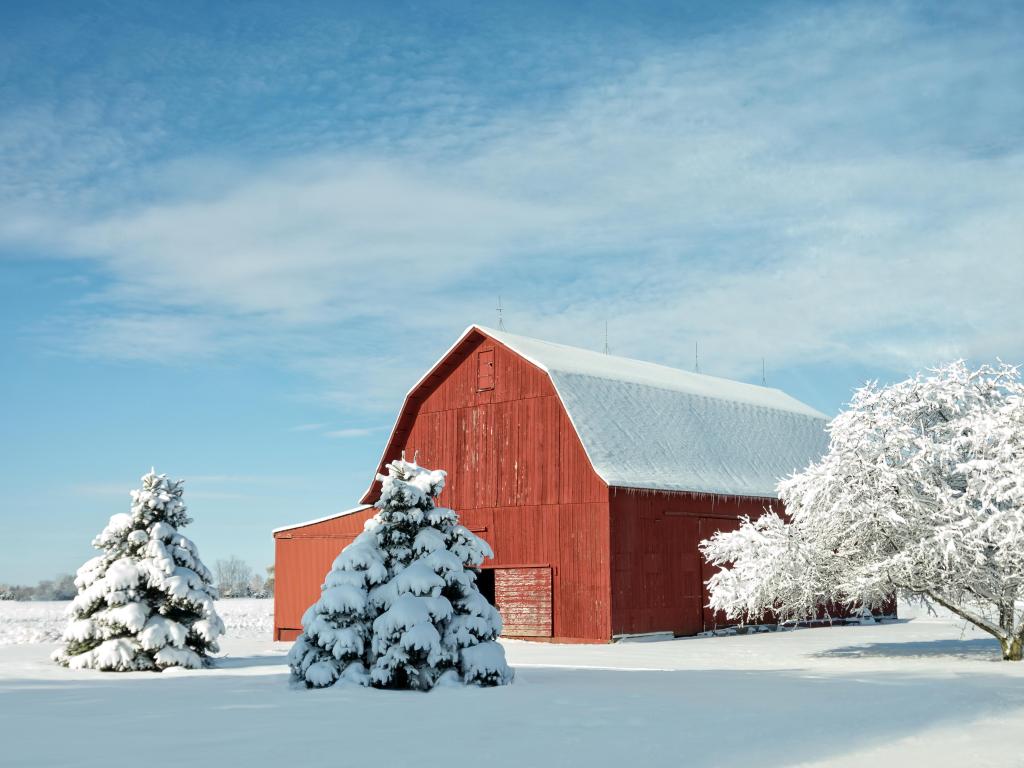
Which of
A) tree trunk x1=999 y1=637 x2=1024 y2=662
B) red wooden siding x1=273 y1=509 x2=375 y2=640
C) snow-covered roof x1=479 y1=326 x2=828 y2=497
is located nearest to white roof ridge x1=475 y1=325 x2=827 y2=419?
snow-covered roof x1=479 y1=326 x2=828 y2=497

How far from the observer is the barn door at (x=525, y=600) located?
102 ft

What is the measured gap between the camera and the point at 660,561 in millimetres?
31281

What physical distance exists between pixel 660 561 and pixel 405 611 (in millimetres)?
14796

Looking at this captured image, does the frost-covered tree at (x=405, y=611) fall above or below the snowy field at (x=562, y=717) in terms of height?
above

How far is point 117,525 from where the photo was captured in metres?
23.7

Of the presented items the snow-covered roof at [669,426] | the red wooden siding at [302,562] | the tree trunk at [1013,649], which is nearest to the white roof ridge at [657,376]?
the snow-covered roof at [669,426]

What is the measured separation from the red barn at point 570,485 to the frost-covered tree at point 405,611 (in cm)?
1146

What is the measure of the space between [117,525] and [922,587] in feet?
56.1

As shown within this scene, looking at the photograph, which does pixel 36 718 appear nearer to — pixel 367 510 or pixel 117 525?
pixel 117 525

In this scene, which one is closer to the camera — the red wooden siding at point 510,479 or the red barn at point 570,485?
the red wooden siding at point 510,479

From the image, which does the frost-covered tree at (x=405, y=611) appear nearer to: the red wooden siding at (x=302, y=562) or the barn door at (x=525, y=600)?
the barn door at (x=525, y=600)

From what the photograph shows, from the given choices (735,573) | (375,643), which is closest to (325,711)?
(375,643)

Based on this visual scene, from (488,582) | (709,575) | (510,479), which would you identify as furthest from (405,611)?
(709,575)

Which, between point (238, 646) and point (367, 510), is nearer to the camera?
point (238, 646)
